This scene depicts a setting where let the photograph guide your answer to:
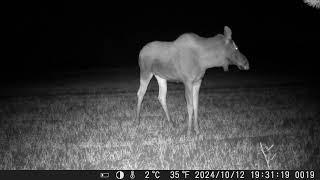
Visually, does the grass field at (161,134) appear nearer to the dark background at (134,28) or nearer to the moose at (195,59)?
the moose at (195,59)

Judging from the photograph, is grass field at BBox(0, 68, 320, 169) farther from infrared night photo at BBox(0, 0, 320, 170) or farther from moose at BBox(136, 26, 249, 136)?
moose at BBox(136, 26, 249, 136)

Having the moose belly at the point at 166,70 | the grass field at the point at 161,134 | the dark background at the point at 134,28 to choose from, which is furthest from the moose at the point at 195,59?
the dark background at the point at 134,28

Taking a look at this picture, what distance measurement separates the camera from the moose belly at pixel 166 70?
952 centimetres

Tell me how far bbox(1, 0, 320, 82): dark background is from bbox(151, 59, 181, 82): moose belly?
3480 centimetres

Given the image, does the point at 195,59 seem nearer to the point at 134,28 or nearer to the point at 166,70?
the point at 166,70

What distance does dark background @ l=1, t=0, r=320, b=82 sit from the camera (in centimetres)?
5162

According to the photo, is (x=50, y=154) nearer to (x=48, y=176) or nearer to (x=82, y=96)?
(x=48, y=176)

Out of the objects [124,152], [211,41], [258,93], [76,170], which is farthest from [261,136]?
[258,93]

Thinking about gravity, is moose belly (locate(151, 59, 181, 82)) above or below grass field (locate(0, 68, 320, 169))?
above

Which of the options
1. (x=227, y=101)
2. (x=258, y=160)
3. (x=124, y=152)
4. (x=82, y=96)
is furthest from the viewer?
(x=82, y=96)

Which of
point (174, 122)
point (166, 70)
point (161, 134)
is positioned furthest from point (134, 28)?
point (161, 134)

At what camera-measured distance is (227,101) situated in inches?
567

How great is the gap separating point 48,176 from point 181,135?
3543 mm

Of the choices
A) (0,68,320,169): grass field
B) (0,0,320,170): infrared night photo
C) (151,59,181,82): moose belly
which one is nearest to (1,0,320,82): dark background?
(0,0,320,170): infrared night photo
